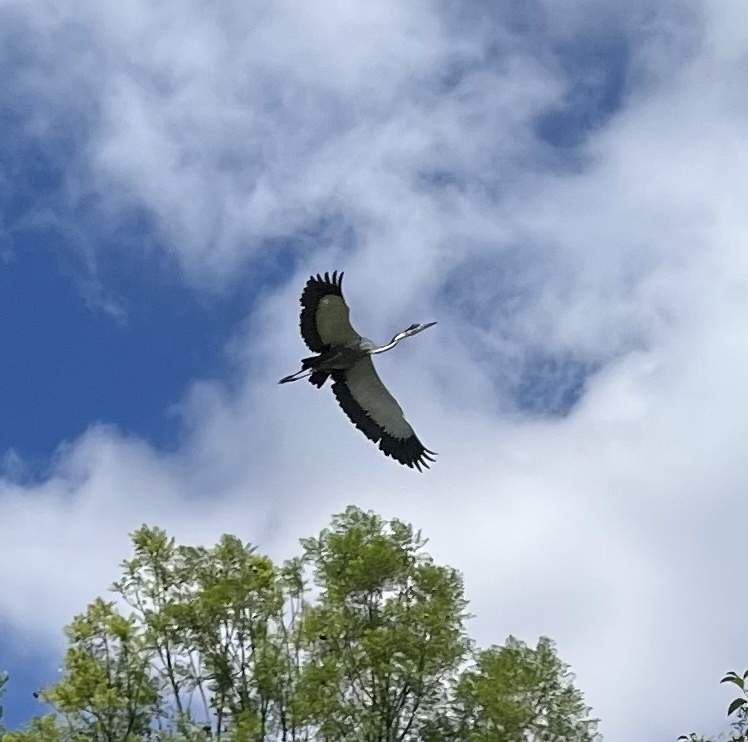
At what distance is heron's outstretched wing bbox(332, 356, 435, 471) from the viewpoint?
15.3 m

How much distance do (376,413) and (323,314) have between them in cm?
171

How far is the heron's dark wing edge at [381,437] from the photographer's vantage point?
15.4 metres

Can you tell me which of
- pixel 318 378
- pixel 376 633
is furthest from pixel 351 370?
pixel 376 633

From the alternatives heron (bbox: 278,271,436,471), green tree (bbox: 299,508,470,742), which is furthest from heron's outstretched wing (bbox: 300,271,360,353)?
green tree (bbox: 299,508,470,742)

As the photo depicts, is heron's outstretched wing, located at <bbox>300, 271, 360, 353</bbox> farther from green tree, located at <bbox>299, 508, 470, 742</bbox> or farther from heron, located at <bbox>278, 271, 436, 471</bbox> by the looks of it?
green tree, located at <bbox>299, 508, 470, 742</bbox>

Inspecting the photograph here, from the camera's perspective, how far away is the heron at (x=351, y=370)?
47.6 ft

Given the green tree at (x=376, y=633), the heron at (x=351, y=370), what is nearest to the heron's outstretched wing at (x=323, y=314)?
the heron at (x=351, y=370)

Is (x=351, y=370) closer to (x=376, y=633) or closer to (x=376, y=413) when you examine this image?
(x=376, y=413)

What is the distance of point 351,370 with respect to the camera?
49.9ft

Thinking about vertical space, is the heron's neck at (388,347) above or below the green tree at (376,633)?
above

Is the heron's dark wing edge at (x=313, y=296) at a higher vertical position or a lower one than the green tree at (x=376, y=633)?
higher

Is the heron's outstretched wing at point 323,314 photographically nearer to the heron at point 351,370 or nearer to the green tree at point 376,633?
the heron at point 351,370

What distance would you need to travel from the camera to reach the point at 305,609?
1541 cm

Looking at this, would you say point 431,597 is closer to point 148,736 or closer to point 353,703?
point 353,703
